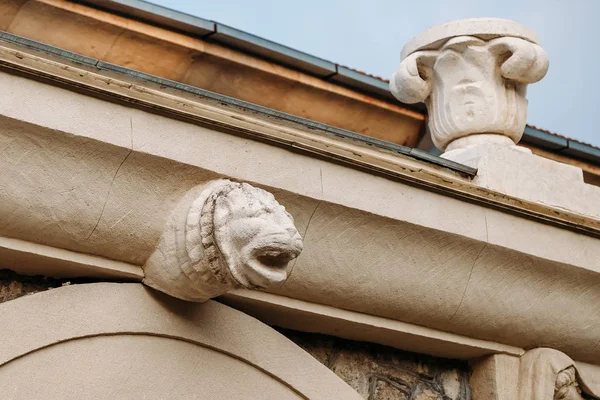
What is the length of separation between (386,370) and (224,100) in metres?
0.87

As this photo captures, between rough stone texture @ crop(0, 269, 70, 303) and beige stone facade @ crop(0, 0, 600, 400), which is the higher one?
beige stone facade @ crop(0, 0, 600, 400)

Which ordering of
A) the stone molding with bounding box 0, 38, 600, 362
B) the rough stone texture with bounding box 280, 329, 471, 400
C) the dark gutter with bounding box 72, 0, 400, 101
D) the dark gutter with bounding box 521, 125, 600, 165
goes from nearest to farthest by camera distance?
the stone molding with bounding box 0, 38, 600, 362 < the rough stone texture with bounding box 280, 329, 471, 400 < the dark gutter with bounding box 72, 0, 400, 101 < the dark gutter with bounding box 521, 125, 600, 165

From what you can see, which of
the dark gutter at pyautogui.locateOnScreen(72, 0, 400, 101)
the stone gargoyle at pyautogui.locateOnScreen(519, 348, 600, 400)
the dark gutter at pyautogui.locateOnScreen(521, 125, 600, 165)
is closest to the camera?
the stone gargoyle at pyautogui.locateOnScreen(519, 348, 600, 400)

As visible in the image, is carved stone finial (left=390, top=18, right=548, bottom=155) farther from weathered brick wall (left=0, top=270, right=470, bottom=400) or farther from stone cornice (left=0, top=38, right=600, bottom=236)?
weathered brick wall (left=0, top=270, right=470, bottom=400)

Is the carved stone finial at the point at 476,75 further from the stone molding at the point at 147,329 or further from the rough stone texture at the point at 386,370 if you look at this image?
the stone molding at the point at 147,329

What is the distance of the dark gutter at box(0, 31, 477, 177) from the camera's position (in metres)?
2.66

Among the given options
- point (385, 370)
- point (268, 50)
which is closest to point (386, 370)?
point (385, 370)

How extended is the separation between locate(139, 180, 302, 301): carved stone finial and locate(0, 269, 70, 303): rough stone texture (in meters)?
0.22

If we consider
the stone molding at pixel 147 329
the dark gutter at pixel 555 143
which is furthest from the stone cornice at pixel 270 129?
the dark gutter at pixel 555 143

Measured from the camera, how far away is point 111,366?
2604 mm

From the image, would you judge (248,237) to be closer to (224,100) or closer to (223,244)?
(223,244)

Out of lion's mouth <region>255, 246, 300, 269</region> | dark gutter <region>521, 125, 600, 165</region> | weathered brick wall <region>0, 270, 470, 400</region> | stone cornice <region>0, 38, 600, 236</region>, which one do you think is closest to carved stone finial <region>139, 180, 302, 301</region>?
lion's mouth <region>255, 246, 300, 269</region>

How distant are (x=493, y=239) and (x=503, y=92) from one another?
1.97ft

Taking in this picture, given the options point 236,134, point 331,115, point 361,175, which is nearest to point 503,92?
point 361,175
